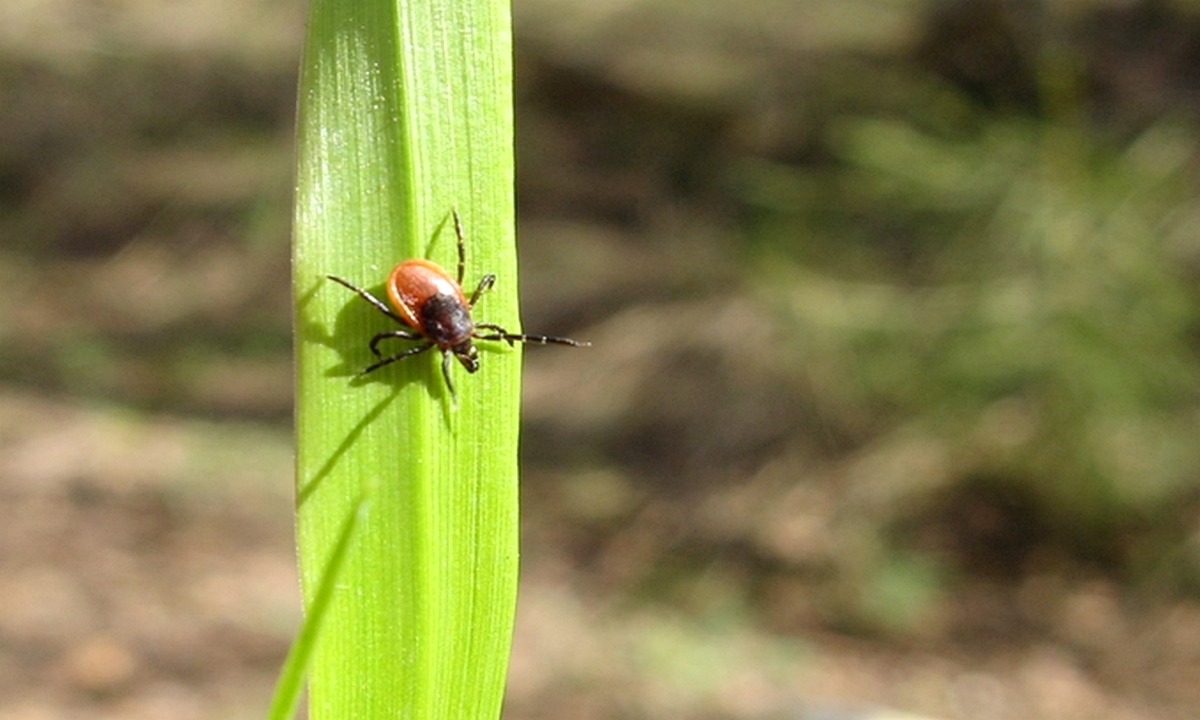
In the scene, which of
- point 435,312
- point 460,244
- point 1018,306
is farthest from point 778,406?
point 460,244

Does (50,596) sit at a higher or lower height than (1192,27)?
lower

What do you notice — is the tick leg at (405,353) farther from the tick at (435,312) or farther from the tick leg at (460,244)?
the tick leg at (460,244)

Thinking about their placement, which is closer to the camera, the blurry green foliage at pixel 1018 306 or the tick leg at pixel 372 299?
the tick leg at pixel 372 299

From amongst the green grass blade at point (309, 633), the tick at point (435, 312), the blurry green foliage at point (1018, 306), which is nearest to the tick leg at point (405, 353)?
the tick at point (435, 312)

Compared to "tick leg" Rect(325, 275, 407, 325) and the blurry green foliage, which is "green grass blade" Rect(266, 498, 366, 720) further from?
the blurry green foliage

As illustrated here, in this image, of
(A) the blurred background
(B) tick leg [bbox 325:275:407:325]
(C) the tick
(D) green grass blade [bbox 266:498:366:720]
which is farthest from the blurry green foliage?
(D) green grass blade [bbox 266:498:366:720]

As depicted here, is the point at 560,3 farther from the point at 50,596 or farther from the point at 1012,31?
the point at 50,596

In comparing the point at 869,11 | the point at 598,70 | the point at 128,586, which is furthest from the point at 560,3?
the point at 128,586
